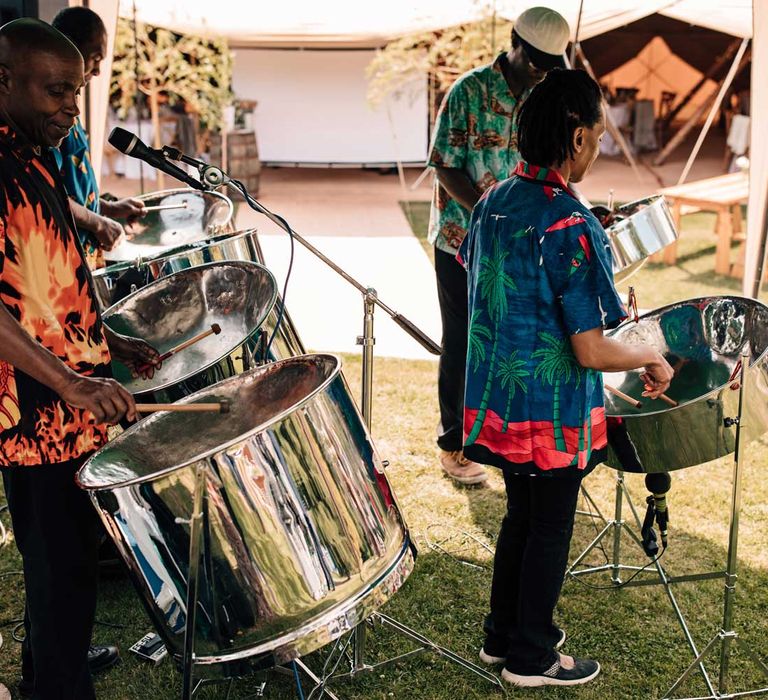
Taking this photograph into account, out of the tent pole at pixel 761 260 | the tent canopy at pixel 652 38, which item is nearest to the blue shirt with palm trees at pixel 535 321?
the tent pole at pixel 761 260

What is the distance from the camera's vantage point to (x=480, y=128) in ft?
7.39

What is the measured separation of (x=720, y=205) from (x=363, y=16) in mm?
2976

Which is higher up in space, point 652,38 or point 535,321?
point 652,38

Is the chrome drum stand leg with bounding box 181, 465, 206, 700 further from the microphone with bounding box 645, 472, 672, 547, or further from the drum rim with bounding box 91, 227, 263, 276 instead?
the microphone with bounding box 645, 472, 672, 547

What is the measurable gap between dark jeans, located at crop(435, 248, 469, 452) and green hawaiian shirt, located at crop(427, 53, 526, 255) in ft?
0.59

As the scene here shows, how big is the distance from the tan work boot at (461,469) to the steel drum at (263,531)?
1.16 metres

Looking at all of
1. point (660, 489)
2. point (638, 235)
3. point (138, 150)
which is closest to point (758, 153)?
point (638, 235)

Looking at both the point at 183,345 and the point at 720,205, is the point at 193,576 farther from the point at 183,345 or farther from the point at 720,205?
the point at 720,205

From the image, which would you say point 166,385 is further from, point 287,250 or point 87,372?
point 287,250

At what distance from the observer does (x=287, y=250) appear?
557 cm

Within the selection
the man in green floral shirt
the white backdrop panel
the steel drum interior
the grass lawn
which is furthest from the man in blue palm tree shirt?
the white backdrop panel

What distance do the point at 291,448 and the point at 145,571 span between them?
251 mm

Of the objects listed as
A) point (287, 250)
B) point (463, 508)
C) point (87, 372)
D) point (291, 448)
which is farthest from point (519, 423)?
point (287, 250)

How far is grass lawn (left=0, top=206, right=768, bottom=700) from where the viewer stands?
1.73 m
